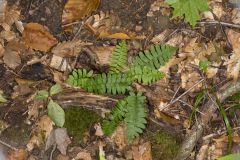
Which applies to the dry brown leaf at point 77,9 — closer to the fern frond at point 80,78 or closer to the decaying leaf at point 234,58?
the fern frond at point 80,78

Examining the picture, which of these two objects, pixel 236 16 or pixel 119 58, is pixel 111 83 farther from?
pixel 236 16

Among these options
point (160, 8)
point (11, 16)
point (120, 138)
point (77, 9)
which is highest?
point (160, 8)

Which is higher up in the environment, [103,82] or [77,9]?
[77,9]

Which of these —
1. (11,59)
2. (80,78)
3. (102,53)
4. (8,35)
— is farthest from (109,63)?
(8,35)

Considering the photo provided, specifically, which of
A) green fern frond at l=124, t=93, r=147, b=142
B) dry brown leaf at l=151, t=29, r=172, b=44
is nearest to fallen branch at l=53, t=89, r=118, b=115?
green fern frond at l=124, t=93, r=147, b=142

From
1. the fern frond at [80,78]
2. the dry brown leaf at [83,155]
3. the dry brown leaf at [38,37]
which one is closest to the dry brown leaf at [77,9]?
the dry brown leaf at [38,37]

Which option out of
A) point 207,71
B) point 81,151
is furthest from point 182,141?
point 81,151
